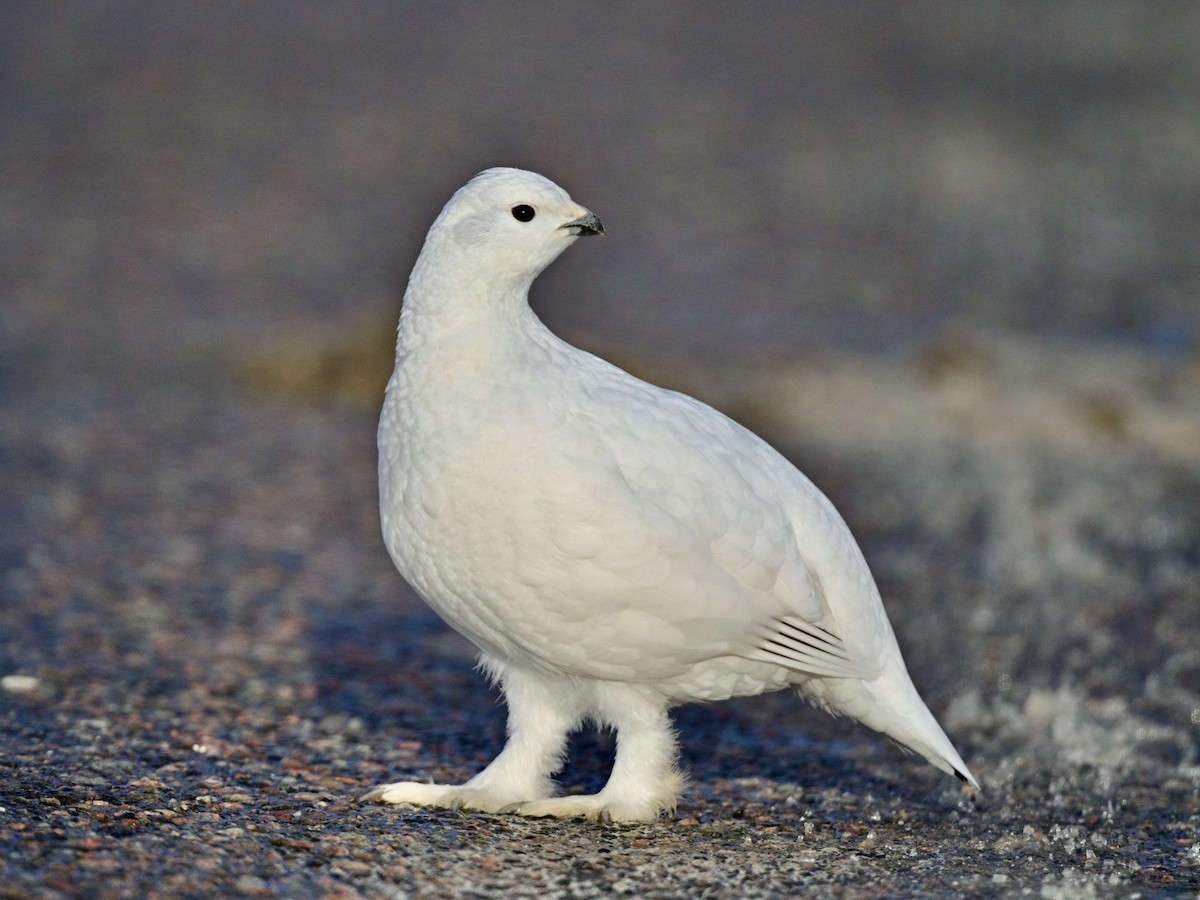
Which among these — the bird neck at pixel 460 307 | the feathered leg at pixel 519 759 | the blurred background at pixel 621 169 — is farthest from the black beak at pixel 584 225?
the blurred background at pixel 621 169

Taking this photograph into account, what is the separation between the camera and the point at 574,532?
4578 mm

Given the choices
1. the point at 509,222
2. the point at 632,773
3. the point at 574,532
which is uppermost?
the point at 509,222

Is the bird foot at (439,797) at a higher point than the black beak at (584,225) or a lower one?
lower

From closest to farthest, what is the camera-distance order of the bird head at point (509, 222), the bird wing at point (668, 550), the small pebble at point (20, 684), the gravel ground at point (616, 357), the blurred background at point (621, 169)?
the bird wing at point (668, 550) < the bird head at point (509, 222) < the gravel ground at point (616, 357) < the small pebble at point (20, 684) < the blurred background at point (621, 169)

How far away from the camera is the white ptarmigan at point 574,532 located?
462 centimetres

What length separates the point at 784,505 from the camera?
5.12 meters

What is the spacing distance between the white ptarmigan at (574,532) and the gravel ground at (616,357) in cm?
38

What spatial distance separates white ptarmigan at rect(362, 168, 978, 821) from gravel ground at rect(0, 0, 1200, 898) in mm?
379

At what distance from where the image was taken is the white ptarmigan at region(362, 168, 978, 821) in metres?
4.62

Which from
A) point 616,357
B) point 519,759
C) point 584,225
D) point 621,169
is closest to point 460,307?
point 584,225

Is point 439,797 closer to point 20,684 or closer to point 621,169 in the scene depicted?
point 20,684

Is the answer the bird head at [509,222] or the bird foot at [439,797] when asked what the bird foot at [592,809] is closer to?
the bird foot at [439,797]

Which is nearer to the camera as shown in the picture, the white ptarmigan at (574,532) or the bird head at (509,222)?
the white ptarmigan at (574,532)

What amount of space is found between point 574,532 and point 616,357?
6.73 m
